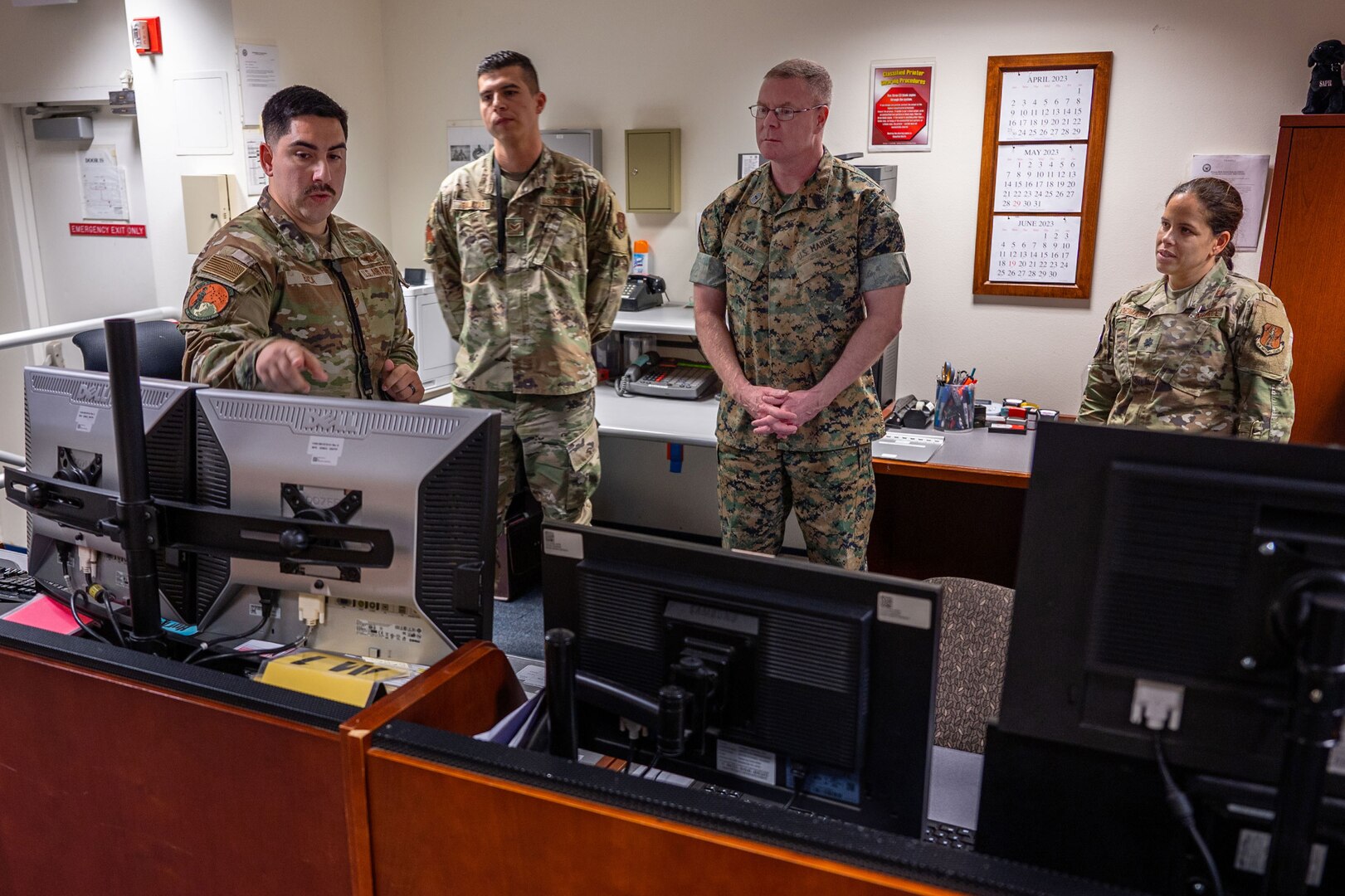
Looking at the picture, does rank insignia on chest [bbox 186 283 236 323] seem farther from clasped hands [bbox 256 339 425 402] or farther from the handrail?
the handrail

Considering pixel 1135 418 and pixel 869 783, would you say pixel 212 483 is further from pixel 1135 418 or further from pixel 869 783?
pixel 1135 418

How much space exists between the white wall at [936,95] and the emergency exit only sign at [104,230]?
112 cm

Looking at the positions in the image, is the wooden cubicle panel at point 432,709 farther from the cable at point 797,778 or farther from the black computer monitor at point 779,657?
the cable at point 797,778

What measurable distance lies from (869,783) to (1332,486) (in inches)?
19.3

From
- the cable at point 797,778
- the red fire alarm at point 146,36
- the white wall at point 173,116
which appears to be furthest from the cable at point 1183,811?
the red fire alarm at point 146,36

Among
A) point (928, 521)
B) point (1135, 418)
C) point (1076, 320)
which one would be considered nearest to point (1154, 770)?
point (1135, 418)

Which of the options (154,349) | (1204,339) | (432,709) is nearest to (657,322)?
(154,349)

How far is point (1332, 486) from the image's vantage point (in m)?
0.76

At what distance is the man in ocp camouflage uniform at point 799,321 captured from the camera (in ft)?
7.26

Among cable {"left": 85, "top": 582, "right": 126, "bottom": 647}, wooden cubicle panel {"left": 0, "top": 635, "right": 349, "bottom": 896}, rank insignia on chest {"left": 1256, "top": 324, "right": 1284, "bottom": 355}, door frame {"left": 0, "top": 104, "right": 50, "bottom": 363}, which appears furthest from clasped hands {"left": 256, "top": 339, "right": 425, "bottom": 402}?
door frame {"left": 0, "top": 104, "right": 50, "bottom": 363}

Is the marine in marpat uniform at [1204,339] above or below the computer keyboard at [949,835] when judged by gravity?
above

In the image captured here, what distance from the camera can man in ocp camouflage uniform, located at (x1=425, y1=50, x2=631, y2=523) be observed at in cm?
262

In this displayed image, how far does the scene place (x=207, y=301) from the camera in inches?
71.9

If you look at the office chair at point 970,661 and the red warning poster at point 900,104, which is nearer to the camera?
the office chair at point 970,661
